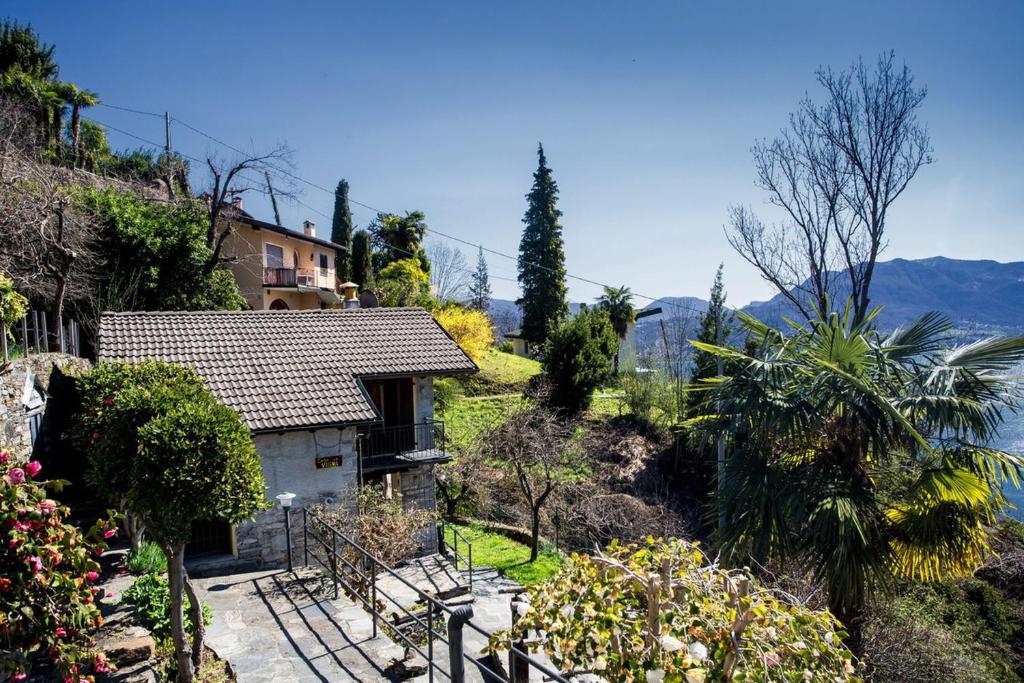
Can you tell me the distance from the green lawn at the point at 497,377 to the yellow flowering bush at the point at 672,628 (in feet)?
82.6

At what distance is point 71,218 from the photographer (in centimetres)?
1441

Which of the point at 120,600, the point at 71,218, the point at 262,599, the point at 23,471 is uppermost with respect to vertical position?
the point at 71,218

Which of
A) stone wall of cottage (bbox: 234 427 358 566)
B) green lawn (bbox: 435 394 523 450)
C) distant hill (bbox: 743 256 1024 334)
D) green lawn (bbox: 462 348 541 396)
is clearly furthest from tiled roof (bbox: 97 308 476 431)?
distant hill (bbox: 743 256 1024 334)

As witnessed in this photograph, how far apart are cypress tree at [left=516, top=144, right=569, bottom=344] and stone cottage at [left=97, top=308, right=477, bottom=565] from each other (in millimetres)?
20414

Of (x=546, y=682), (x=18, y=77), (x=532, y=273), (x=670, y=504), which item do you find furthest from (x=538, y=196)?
(x=546, y=682)

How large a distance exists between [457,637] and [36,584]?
10.7 ft

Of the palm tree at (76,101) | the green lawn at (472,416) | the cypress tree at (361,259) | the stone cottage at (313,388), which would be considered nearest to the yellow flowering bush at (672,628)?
the stone cottage at (313,388)

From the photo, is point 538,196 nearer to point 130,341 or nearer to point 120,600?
point 130,341

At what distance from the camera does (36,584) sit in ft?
9.32

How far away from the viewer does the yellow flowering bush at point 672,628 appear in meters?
3.56

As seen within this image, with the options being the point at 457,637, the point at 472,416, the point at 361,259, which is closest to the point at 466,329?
the point at 472,416

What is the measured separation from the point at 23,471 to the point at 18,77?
78.1 feet

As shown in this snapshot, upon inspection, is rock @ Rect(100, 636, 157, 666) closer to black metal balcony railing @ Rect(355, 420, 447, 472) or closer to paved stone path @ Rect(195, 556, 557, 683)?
paved stone path @ Rect(195, 556, 557, 683)

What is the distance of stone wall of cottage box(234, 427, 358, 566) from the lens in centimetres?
1116
